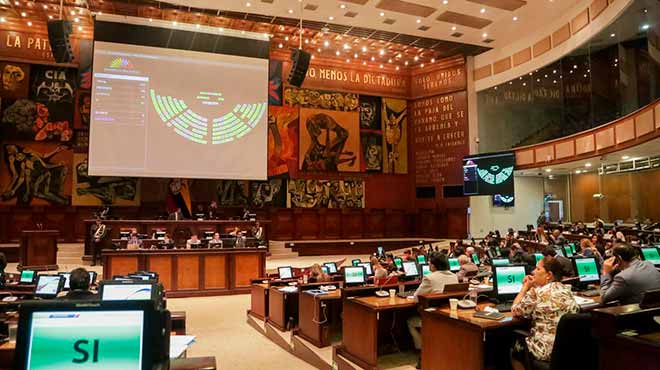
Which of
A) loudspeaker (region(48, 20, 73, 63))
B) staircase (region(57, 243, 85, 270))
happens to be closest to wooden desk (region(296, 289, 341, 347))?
loudspeaker (region(48, 20, 73, 63))

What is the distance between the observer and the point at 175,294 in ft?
31.8

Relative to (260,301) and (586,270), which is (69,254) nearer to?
(260,301)

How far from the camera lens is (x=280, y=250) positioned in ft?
52.2

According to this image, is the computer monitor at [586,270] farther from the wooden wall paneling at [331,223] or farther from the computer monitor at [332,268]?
the wooden wall paneling at [331,223]

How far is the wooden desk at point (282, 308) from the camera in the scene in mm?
6727

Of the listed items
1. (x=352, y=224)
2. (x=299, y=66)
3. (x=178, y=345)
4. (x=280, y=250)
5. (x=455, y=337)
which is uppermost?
(x=299, y=66)

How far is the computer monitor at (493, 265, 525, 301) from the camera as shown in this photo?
479 centimetres

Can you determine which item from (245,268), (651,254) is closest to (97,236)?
(245,268)

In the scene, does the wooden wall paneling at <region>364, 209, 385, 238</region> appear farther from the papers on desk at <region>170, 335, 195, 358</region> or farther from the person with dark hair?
the papers on desk at <region>170, 335, 195, 358</region>

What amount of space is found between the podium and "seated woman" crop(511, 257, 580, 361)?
36.9ft

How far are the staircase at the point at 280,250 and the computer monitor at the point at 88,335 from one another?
13.8 meters

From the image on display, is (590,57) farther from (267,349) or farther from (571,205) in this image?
(267,349)

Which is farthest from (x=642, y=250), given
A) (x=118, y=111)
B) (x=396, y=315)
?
(x=118, y=111)

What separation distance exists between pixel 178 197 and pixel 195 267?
6.16 metres
